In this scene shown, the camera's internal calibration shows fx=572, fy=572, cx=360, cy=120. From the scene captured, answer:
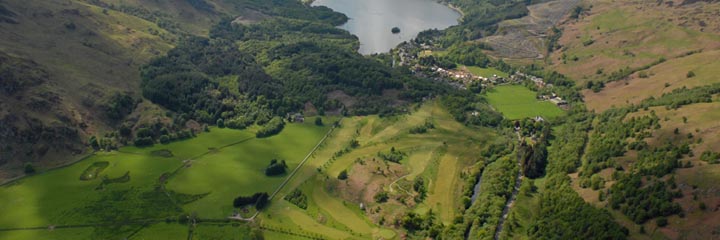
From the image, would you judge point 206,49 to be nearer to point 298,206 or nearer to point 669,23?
point 298,206

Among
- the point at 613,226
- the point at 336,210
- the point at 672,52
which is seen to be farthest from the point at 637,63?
the point at 336,210

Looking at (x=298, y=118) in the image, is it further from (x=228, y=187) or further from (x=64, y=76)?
(x=64, y=76)

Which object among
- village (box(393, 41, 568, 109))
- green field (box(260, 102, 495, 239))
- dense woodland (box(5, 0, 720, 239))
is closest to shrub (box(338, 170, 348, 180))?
dense woodland (box(5, 0, 720, 239))

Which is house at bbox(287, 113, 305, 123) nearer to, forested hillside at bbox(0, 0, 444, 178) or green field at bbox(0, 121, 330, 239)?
forested hillside at bbox(0, 0, 444, 178)

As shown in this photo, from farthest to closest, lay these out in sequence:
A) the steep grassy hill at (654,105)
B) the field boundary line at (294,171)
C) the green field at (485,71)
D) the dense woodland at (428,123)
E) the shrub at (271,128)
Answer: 1. the green field at (485,71)
2. the shrub at (271,128)
3. the field boundary line at (294,171)
4. the dense woodland at (428,123)
5. the steep grassy hill at (654,105)

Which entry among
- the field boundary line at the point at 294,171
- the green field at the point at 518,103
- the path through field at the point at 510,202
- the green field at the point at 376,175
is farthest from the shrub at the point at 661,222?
the green field at the point at 518,103

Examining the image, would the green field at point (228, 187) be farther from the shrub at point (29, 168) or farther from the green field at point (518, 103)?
→ the green field at point (518, 103)
